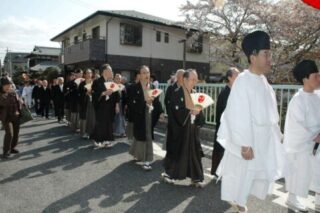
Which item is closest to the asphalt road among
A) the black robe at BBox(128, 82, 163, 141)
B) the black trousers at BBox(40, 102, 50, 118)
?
the black robe at BBox(128, 82, 163, 141)

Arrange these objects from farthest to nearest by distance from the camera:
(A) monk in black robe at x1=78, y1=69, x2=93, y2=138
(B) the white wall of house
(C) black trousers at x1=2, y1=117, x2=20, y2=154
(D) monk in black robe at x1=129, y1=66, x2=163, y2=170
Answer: (B) the white wall of house → (A) monk in black robe at x1=78, y1=69, x2=93, y2=138 → (C) black trousers at x1=2, y1=117, x2=20, y2=154 → (D) monk in black robe at x1=129, y1=66, x2=163, y2=170

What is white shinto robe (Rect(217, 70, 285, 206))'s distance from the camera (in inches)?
144

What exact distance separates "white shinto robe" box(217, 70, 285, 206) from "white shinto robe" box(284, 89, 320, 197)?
2.23ft

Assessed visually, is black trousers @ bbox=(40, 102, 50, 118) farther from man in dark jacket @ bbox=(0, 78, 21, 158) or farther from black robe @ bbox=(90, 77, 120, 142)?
man in dark jacket @ bbox=(0, 78, 21, 158)

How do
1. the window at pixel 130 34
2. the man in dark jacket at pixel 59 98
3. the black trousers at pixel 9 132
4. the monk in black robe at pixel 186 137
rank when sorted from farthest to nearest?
the window at pixel 130 34, the man in dark jacket at pixel 59 98, the black trousers at pixel 9 132, the monk in black robe at pixel 186 137

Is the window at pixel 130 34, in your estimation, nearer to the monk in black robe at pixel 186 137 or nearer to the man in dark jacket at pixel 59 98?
the man in dark jacket at pixel 59 98

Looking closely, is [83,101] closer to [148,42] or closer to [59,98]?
[59,98]

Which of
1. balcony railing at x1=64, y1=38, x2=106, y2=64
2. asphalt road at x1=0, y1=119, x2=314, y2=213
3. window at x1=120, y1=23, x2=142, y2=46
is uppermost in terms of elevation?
window at x1=120, y1=23, x2=142, y2=46

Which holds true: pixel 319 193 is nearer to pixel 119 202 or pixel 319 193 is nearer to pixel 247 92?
pixel 247 92

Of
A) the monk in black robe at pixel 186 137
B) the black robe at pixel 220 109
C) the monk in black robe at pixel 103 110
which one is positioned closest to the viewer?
the monk in black robe at pixel 186 137

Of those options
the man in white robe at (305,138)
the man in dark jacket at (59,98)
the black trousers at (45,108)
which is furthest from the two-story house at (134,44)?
the man in white robe at (305,138)

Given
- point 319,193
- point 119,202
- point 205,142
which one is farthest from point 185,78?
point 205,142

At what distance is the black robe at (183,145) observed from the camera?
17.5ft

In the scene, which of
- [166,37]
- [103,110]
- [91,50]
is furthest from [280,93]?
[166,37]
